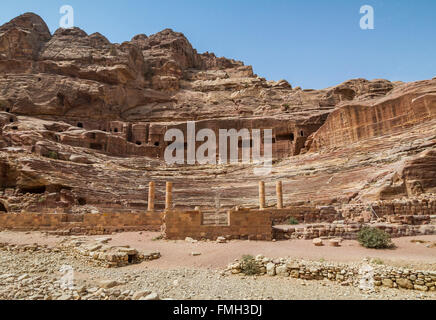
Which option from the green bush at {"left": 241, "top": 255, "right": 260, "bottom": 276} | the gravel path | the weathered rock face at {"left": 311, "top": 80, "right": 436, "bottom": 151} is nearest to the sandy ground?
the green bush at {"left": 241, "top": 255, "right": 260, "bottom": 276}

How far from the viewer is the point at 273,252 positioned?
9727 millimetres

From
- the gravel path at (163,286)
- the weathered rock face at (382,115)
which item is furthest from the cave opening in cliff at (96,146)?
the weathered rock face at (382,115)

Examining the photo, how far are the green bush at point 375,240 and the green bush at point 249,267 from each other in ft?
16.8

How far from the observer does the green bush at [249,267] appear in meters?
7.77

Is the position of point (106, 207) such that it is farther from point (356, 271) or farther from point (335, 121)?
point (335, 121)

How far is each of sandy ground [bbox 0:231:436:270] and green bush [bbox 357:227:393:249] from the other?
275mm

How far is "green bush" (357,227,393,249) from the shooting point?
1002cm

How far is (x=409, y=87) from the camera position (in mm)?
24328

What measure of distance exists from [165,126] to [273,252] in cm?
3143

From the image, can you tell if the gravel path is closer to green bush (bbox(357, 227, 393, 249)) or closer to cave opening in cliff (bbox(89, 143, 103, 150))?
green bush (bbox(357, 227, 393, 249))

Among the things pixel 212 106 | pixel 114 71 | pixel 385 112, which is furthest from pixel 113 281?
pixel 114 71

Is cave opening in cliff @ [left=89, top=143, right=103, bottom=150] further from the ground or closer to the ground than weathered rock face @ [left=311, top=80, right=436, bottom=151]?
closer to the ground

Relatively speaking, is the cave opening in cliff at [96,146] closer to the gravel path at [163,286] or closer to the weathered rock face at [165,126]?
the weathered rock face at [165,126]
